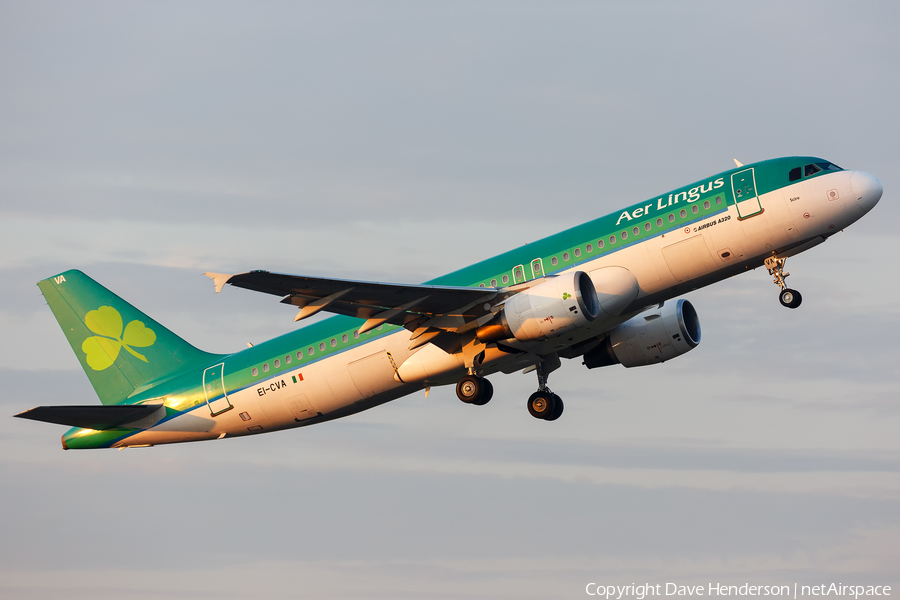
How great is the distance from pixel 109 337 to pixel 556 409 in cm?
1782

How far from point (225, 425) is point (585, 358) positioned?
13.2m

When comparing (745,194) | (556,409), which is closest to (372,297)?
(556,409)

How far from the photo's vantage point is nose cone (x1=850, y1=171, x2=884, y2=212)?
99.6ft

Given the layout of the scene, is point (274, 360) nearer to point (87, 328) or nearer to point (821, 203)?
point (87, 328)

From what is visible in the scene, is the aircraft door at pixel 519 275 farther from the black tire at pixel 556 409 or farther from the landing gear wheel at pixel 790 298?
the landing gear wheel at pixel 790 298

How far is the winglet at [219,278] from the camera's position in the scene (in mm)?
26781

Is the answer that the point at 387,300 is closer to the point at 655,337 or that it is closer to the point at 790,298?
the point at 655,337

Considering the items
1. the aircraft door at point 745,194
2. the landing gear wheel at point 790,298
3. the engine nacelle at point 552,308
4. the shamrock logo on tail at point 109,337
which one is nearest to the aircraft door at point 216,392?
the shamrock logo on tail at point 109,337

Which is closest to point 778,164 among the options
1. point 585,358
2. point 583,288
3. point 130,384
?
point 583,288

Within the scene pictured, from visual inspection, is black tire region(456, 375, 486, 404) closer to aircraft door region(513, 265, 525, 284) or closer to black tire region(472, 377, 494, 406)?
black tire region(472, 377, 494, 406)

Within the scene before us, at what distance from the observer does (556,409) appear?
36969 millimetres

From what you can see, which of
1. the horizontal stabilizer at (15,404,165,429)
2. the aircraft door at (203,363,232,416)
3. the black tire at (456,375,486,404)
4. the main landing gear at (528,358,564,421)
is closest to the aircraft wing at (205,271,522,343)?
the black tire at (456,375,486,404)

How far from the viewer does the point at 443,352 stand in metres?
33.8

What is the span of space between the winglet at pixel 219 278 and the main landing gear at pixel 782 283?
16134mm
